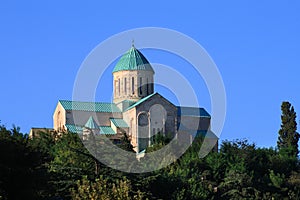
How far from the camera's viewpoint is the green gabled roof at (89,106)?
7288 centimetres

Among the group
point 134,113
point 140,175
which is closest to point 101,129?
point 134,113

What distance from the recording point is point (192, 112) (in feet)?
248

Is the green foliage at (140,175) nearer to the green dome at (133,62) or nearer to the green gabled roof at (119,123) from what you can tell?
the green gabled roof at (119,123)

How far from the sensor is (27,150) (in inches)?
1497

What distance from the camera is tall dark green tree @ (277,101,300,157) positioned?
6762 centimetres

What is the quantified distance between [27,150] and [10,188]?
9.09ft

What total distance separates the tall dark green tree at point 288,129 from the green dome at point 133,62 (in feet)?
37.7

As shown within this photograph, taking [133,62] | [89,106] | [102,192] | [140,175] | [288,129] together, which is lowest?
[102,192]

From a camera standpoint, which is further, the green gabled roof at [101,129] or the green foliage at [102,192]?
the green gabled roof at [101,129]

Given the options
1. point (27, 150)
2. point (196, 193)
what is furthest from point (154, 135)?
point (27, 150)

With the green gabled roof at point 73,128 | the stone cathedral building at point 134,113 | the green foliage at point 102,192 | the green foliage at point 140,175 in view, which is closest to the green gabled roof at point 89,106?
the stone cathedral building at point 134,113

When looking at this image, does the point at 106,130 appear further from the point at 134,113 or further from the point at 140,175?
the point at 140,175

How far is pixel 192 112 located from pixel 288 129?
10206 mm

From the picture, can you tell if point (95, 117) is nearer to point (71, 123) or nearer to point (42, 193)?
point (71, 123)
